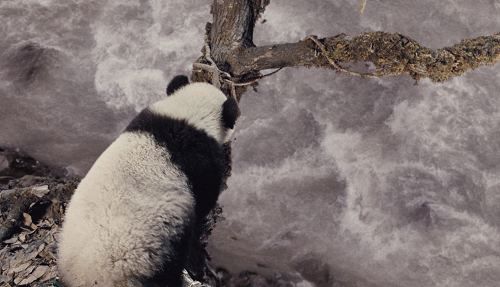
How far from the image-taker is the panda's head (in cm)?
411

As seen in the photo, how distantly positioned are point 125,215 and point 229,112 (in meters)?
1.29

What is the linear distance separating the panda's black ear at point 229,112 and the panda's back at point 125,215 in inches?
24.7

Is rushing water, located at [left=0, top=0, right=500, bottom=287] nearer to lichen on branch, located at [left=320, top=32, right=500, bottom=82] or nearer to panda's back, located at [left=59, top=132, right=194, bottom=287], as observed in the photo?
panda's back, located at [left=59, top=132, right=194, bottom=287]

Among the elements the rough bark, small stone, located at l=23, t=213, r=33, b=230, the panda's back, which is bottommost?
small stone, located at l=23, t=213, r=33, b=230

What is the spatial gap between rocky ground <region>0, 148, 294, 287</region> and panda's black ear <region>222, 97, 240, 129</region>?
1587 millimetres

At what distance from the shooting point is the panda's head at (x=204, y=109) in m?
4.11

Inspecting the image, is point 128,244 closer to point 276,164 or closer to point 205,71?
point 205,71

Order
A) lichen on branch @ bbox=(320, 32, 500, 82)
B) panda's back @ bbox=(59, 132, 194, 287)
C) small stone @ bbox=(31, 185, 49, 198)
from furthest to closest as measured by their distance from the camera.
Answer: small stone @ bbox=(31, 185, 49, 198), lichen on branch @ bbox=(320, 32, 500, 82), panda's back @ bbox=(59, 132, 194, 287)

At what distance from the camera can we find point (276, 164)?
654 cm

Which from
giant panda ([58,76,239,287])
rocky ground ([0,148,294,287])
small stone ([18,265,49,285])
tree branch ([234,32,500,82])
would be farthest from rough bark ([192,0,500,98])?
small stone ([18,265,49,285])

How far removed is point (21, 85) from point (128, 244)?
4561mm

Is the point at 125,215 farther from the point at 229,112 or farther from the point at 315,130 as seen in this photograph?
the point at 315,130

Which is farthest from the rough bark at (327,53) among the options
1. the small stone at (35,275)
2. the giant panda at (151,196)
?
the small stone at (35,275)

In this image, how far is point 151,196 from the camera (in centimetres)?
365
